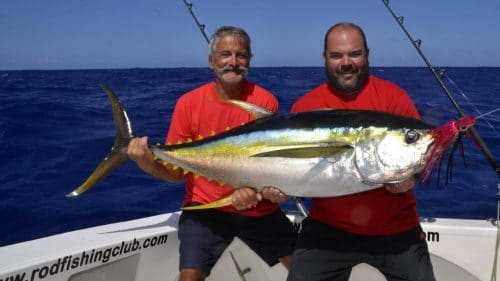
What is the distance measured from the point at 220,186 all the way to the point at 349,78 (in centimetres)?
100

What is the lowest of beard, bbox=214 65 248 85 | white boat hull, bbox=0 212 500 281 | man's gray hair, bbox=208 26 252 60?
white boat hull, bbox=0 212 500 281

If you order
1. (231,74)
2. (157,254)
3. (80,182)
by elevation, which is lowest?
(80,182)

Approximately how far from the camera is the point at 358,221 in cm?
234

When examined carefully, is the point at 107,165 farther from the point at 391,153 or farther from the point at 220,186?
the point at 391,153

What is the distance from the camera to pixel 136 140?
2523 mm

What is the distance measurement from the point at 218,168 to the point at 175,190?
4.27 meters

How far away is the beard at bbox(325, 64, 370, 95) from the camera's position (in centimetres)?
237

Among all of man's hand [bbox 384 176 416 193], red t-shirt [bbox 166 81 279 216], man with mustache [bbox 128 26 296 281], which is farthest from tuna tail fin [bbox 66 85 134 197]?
man's hand [bbox 384 176 416 193]

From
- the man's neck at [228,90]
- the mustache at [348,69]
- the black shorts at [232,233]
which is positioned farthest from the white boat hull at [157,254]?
the mustache at [348,69]

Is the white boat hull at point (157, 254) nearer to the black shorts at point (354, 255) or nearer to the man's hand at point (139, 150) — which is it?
the man's hand at point (139, 150)

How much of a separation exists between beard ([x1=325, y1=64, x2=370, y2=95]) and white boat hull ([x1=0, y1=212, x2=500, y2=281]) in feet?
4.00

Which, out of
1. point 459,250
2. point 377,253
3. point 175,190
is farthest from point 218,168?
point 175,190

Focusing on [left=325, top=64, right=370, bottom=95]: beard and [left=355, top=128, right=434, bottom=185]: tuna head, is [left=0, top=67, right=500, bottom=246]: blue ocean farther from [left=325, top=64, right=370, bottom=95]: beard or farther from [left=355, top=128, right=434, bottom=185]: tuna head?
[left=355, top=128, right=434, bottom=185]: tuna head

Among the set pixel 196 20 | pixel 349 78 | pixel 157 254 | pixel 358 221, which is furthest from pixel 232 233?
pixel 196 20
